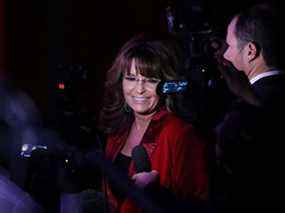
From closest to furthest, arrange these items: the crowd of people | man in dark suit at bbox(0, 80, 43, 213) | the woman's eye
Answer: man in dark suit at bbox(0, 80, 43, 213) → the crowd of people → the woman's eye

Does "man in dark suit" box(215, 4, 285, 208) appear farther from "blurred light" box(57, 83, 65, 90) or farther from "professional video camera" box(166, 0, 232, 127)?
"blurred light" box(57, 83, 65, 90)

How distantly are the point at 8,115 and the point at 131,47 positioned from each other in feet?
2.51

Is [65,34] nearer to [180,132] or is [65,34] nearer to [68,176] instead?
[180,132]

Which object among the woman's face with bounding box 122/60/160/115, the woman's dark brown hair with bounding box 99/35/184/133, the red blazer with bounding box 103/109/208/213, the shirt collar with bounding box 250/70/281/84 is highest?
the woman's dark brown hair with bounding box 99/35/184/133

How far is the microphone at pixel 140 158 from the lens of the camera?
1460 mm

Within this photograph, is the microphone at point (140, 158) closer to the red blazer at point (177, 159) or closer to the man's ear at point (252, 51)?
the red blazer at point (177, 159)

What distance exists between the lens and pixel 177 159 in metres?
2.01

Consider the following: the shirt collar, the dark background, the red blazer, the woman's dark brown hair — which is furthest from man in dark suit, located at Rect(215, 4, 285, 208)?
the dark background

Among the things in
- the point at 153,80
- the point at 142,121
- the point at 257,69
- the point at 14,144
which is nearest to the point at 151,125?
the point at 142,121

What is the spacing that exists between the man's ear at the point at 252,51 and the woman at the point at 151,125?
11.4 inches

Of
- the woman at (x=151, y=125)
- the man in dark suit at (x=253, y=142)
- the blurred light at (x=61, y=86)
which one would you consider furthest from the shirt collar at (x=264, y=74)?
the blurred light at (x=61, y=86)

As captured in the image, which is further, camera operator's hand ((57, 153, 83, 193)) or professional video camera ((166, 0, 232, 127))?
professional video camera ((166, 0, 232, 127))

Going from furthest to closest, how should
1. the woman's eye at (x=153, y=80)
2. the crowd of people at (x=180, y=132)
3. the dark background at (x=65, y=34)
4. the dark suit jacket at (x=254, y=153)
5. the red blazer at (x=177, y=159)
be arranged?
1. the dark background at (x=65, y=34)
2. the woman's eye at (x=153, y=80)
3. the red blazer at (x=177, y=159)
4. the dark suit jacket at (x=254, y=153)
5. the crowd of people at (x=180, y=132)

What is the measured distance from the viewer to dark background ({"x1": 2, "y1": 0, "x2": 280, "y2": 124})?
314 cm
